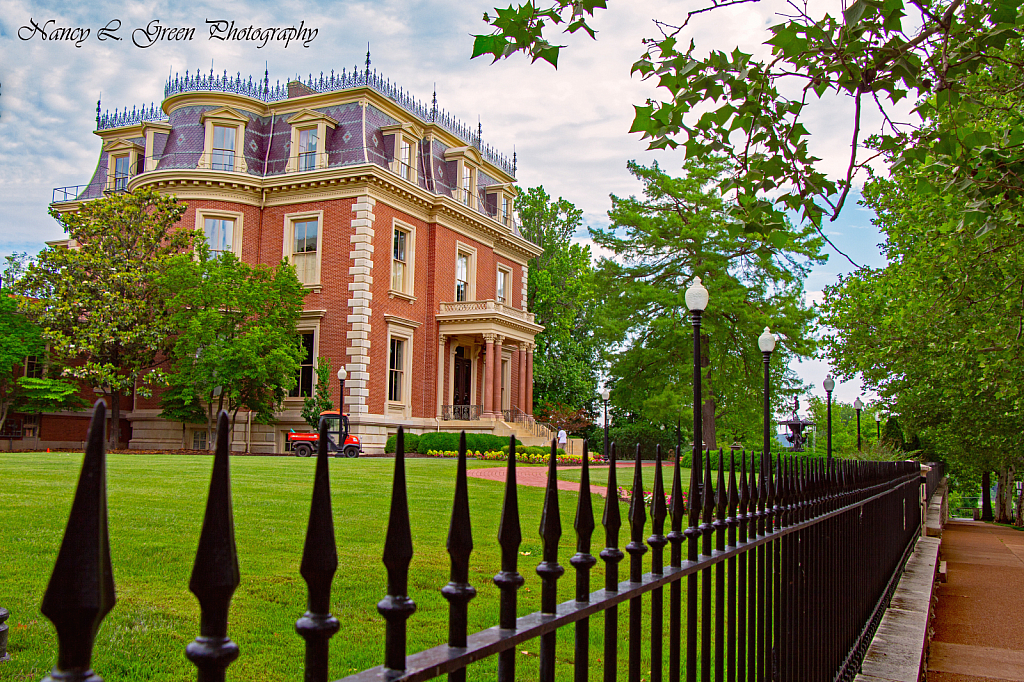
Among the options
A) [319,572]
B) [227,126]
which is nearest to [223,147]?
[227,126]

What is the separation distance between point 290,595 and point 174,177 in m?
29.1

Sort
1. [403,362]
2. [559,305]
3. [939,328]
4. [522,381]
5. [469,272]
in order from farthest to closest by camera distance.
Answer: [559,305] < [522,381] < [469,272] < [403,362] < [939,328]

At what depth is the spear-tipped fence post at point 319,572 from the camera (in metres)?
1.26

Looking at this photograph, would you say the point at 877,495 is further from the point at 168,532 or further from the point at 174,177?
the point at 174,177

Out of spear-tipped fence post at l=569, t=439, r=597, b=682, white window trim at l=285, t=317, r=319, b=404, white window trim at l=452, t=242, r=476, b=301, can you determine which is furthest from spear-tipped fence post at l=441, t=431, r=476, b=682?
white window trim at l=452, t=242, r=476, b=301

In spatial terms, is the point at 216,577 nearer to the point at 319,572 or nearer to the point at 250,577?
the point at 319,572

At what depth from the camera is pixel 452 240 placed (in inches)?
1379

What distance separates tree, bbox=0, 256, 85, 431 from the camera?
28719 mm

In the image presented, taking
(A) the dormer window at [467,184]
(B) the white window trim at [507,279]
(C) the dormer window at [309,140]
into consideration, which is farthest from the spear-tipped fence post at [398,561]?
(B) the white window trim at [507,279]

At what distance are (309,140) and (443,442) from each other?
13.6 m

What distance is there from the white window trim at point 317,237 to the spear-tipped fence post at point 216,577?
101 ft

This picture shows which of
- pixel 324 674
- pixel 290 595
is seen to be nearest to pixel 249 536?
pixel 290 595

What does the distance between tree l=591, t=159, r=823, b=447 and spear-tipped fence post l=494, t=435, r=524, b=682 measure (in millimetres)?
32010

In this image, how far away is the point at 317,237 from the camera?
31.3 meters
